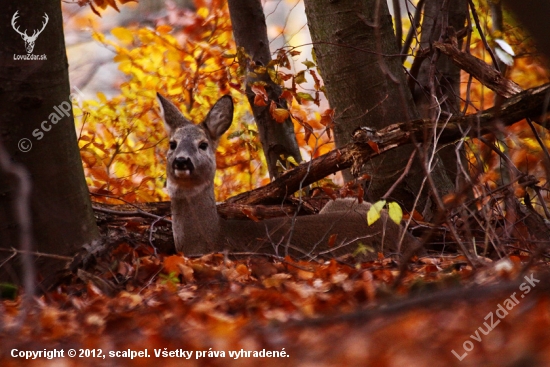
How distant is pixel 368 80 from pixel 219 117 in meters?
1.51

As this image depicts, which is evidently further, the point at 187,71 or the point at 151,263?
the point at 187,71

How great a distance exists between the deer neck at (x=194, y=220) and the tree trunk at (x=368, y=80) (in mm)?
1535

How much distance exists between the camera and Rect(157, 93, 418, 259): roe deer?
249 inches

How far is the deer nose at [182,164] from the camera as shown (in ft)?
21.4

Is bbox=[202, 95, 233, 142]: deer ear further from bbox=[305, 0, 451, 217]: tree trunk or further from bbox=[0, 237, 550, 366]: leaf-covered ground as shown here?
bbox=[0, 237, 550, 366]: leaf-covered ground

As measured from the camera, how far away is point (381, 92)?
680 cm

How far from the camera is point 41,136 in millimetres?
4957

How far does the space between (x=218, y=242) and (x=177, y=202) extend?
0.54 meters

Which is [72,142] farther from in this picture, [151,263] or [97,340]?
[97,340]

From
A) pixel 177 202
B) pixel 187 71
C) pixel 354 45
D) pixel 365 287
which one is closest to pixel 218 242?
pixel 177 202

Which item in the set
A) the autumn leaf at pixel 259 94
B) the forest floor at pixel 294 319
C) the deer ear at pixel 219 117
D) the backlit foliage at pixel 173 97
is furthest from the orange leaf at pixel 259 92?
the forest floor at pixel 294 319

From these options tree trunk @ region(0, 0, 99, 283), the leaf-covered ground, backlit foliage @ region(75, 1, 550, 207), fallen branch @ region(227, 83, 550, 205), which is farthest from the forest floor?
backlit foliage @ region(75, 1, 550, 207)

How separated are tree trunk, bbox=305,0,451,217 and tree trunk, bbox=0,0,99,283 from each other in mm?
2670

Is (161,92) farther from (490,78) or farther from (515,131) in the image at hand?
(490,78)
